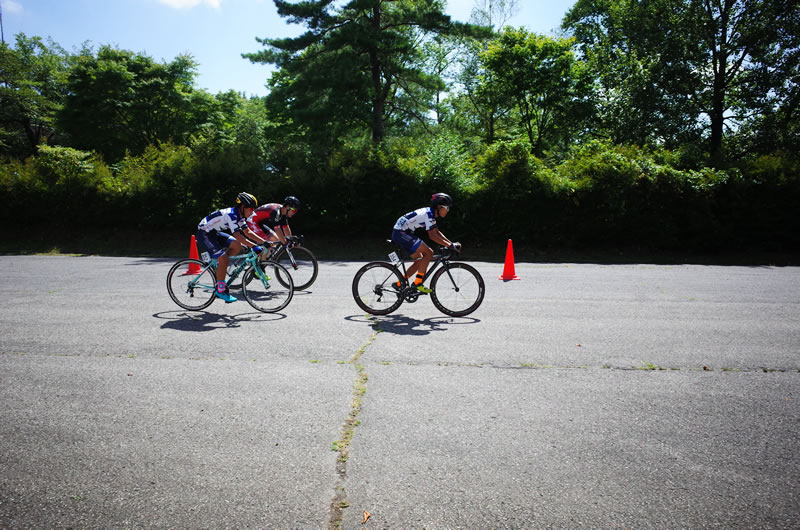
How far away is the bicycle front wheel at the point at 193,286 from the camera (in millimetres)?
7559

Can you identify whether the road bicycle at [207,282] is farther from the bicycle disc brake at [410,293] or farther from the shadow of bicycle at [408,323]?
the bicycle disc brake at [410,293]

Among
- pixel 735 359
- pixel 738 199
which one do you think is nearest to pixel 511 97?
pixel 738 199

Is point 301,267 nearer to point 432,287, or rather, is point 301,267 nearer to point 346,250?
point 432,287

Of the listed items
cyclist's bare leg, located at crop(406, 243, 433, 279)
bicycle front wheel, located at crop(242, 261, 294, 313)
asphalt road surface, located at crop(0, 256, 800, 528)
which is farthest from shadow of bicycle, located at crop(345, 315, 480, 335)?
bicycle front wheel, located at crop(242, 261, 294, 313)

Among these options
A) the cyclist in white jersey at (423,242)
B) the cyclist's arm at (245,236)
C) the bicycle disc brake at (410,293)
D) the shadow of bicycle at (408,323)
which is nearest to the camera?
the shadow of bicycle at (408,323)

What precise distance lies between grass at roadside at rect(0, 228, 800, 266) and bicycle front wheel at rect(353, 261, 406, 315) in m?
8.47

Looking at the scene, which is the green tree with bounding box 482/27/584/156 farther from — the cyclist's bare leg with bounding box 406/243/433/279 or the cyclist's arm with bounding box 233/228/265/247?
the cyclist's arm with bounding box 233/228/265/247

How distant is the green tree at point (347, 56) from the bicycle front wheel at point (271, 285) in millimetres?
16142

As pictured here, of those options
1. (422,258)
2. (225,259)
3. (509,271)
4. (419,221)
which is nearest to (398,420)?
(422,258)

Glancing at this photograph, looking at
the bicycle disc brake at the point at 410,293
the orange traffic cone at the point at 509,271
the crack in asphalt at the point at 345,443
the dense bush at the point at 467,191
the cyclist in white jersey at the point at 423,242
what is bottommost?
the crack in asphalt at the point at 345,443

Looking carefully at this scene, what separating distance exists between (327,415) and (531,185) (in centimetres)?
1523

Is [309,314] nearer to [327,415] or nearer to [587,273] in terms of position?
[327,415]

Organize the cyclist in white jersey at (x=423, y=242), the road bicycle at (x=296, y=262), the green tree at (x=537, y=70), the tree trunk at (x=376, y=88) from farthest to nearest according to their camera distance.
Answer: the green tree at (x=537, y=70)
the tree trunk at (x=376, y=88)
the road bicycle at (x=296, y=262)
the cyclist in white jersey at (x=423, y=242)

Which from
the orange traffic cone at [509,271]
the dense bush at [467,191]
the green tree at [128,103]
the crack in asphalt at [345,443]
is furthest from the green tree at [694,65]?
the green tree at [128,103]
